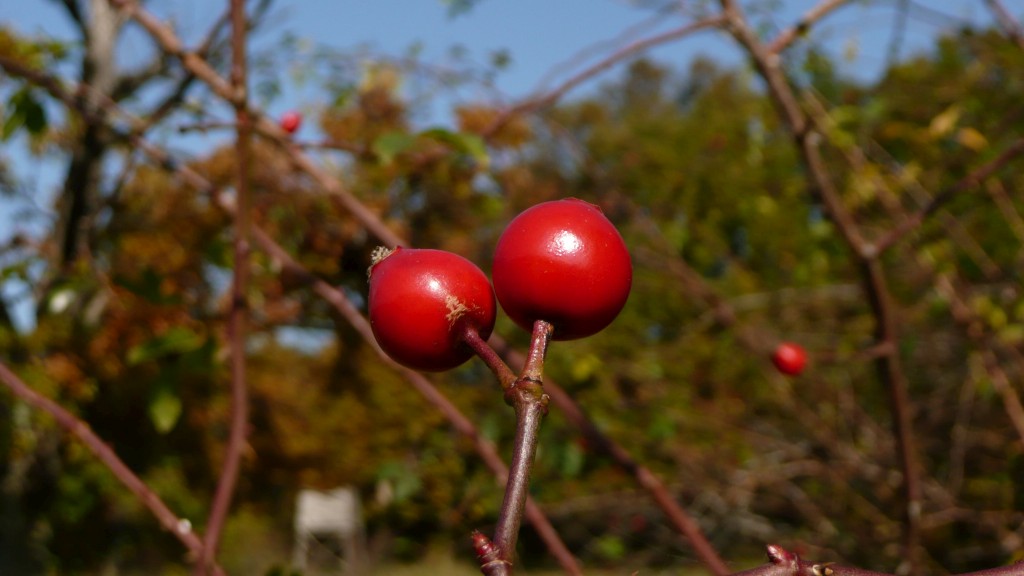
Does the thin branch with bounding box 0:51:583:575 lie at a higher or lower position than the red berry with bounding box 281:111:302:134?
lower

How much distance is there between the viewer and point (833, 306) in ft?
16.4

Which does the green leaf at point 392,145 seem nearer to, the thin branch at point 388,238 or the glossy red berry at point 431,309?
the thin branch at point 388,238

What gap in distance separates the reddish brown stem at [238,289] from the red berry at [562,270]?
1.94ft

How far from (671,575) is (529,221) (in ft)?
15.9

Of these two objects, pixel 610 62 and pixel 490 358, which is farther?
pixel 610 62

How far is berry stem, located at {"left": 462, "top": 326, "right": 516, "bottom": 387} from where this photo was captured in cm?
45

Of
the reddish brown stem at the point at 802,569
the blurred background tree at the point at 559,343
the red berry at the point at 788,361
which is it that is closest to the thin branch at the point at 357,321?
the blurred background tree at the point at 559,343

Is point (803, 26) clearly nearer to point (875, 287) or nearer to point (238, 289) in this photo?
point (875, 287)

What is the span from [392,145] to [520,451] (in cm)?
98

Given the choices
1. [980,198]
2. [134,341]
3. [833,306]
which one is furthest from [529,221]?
[134,341]

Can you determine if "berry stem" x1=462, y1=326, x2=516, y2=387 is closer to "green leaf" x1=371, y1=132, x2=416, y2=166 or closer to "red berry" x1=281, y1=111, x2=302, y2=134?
"green leaf" x1=371, y1=132, x2=416, y2=166

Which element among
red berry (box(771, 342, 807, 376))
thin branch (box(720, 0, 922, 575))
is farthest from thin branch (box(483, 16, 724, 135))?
red berry (box(771, 342, 807, 376))


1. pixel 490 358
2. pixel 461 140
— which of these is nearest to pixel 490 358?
pixel 490 358

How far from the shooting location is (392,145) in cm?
133
